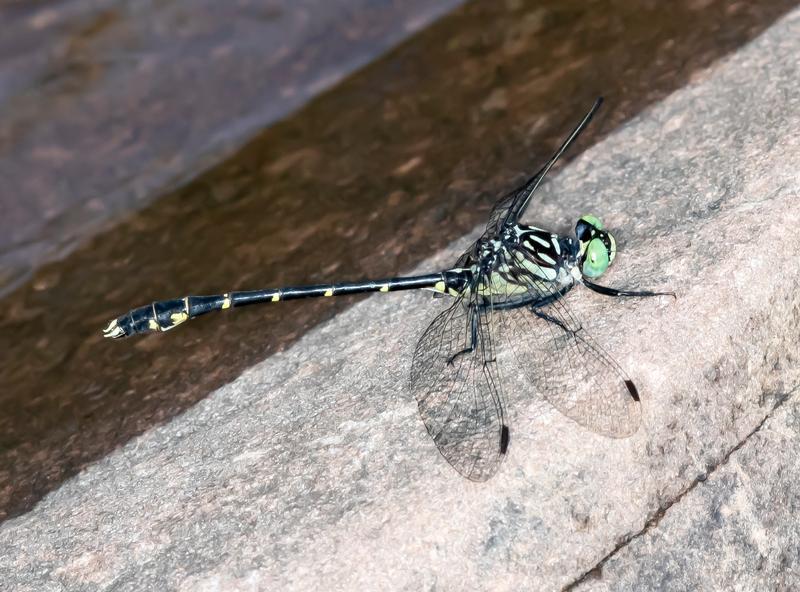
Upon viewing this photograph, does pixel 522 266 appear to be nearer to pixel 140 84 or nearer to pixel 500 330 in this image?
pixel 500 330

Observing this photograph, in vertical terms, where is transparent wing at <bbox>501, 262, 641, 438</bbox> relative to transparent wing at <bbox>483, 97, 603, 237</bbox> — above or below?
below

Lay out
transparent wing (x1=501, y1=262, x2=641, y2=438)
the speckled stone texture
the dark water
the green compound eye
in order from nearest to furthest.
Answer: the speckled stone texture → transparent wing (x1=501, y1=262, x2=641, y2=438) → the green compound eye → the dark water

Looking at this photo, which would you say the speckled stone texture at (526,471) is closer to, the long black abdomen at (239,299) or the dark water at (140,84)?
the long black abdomen at (239,299)

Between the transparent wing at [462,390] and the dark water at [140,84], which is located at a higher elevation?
the dark water at [140,84]

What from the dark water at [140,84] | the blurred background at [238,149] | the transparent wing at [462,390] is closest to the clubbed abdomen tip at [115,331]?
the blurred background at [238,149]

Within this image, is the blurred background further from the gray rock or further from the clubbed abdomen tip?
the gray rock

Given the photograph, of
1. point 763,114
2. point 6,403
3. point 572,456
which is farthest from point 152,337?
point 763,114

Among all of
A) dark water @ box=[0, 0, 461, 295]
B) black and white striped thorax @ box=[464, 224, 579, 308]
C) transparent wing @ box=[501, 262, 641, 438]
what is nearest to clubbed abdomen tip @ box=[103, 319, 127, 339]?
black and white striped thorax @ box=[464, 224, 579, 308]
